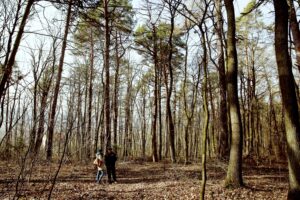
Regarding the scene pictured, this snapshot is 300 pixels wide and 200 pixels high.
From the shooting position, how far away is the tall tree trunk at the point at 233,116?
8727mm

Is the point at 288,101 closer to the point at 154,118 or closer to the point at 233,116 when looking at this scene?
the point at 233,116

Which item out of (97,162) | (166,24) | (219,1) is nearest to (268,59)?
(166,24)

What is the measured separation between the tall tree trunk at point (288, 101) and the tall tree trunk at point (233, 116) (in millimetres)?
2205

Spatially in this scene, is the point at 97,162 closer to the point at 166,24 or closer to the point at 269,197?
the point at 269,197

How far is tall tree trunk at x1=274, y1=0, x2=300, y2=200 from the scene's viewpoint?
6531 millimetres

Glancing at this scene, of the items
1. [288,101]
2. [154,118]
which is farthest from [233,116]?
[154,118]

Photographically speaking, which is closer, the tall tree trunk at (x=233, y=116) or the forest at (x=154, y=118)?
the forest at (x=154, y=118)

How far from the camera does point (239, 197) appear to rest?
786 cm

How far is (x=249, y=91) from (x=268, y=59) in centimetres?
376

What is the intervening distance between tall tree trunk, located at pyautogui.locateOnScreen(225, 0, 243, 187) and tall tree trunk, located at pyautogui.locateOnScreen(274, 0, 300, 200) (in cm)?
220

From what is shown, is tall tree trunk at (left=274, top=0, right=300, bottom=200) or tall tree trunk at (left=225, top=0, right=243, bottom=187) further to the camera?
tall tree trunk at (left=225, top=0, right=243, bottom=187)

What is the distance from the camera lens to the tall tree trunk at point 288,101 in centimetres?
653

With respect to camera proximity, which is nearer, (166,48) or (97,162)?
(97,162)

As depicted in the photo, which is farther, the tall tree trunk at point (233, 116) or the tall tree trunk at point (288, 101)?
the tall tree trunk at point (233, 116)
